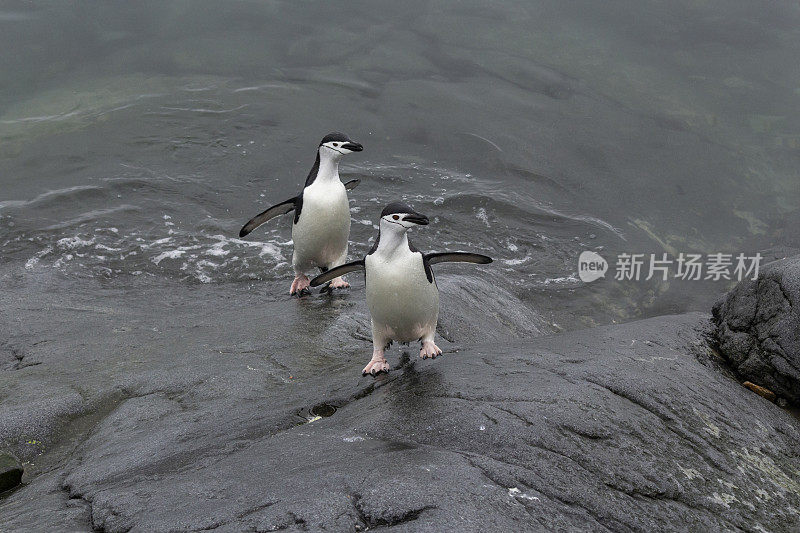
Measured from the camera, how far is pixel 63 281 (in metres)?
7.39

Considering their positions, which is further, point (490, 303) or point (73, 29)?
point (73, 29)

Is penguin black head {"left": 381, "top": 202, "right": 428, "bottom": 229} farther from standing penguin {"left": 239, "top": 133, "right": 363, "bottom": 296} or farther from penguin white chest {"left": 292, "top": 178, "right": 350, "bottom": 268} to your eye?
penguin white chest {"left": 292, "top": 178, "right": 350, "bottom": 268}

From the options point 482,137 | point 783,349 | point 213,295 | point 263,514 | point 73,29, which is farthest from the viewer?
point 73,29

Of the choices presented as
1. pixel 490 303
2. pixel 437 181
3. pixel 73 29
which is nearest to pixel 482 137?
pixel 437 181

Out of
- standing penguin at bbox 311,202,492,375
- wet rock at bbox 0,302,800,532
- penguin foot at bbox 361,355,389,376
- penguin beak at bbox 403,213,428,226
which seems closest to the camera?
wet rock at bbox 0,302,800,532

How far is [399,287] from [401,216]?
0.45 meters

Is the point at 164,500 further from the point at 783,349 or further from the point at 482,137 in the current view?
the point at 482,137

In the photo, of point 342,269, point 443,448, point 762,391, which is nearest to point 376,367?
point 342,269

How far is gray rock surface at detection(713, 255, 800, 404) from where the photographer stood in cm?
473

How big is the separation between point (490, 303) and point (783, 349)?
2.50m

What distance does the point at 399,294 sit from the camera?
171 inches

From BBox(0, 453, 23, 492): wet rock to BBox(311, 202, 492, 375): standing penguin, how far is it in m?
1.84

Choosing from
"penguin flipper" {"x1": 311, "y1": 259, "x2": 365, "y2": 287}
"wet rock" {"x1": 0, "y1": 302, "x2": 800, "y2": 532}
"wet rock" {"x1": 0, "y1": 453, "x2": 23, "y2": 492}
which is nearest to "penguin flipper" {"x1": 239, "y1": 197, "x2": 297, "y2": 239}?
"penguin flipper" {"x1": 311, "y1": 259, "x2": 365, "y2": 287}

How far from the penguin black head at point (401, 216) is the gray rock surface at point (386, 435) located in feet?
2.74
